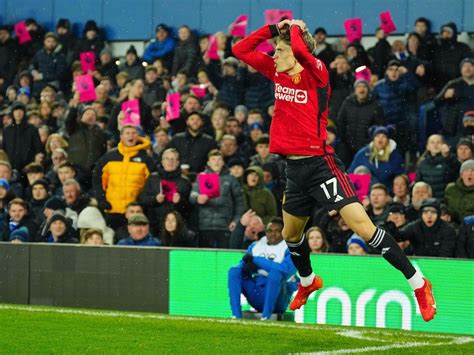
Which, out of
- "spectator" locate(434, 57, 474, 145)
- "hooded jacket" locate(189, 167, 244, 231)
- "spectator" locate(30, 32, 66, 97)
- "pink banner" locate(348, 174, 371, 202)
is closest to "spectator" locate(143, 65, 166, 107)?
"spectator" locate(30, 32, 66, 97)

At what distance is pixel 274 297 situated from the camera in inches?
469

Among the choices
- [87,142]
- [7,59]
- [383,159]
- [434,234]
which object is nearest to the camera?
[434,234]

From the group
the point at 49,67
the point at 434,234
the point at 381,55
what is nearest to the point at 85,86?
the point at 49,67

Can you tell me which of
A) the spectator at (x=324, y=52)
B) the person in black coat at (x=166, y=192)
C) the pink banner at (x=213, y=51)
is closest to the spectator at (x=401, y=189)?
the person in black coat at (x=166, y=192)

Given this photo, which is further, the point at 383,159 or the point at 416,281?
the point at 383,159

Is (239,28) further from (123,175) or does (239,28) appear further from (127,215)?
(127,215)

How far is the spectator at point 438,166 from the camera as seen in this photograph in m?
13.8

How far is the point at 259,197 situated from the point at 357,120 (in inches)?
74.7

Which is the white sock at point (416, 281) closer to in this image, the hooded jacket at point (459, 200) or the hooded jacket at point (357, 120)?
the hooded jacket at point (459, 200)

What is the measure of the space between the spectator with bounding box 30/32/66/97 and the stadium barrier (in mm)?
7489

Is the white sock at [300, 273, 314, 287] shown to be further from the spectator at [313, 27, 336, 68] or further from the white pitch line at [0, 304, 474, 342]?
the spectator at [313, 27, 336, 68]

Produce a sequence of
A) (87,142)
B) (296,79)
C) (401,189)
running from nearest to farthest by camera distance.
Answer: (296,79) < (401,189) < (87,142)

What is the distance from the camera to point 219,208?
14.2 metres

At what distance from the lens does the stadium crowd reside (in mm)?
13305
